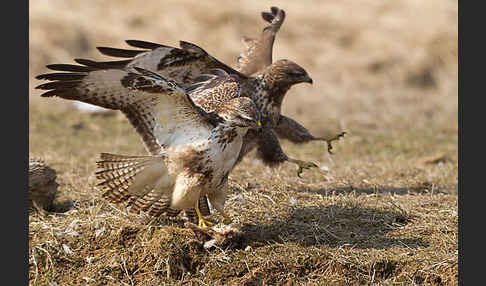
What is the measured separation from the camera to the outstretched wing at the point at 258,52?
6.88 meters

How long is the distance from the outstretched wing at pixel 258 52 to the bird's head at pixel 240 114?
2.32 metres

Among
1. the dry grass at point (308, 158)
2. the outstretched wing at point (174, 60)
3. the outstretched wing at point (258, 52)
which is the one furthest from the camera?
the outstretched wing at point (258, 52)

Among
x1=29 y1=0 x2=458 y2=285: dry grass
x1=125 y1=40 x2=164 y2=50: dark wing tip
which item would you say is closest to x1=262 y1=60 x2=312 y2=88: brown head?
x1=29 y1=0 x2=458 y2=285: dry grass

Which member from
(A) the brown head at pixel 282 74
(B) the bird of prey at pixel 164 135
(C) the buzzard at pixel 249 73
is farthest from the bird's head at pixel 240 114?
(A) the brown head at pixel 282 74

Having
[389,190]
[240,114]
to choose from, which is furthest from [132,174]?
[389,190]

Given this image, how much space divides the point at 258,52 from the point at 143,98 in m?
2.76

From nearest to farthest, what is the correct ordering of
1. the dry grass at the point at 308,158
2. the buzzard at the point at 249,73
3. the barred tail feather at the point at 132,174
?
the dry grass at the point at 308,158 < the barred tail feather at the point at 132,174 < the buzzard at the point at 249,73

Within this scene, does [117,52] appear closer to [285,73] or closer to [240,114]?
[240,114]

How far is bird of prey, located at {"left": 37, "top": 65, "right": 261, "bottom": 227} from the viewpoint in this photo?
14.5 ft

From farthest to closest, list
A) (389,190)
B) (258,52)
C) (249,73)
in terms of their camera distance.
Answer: (258,52), (249,73), (389,190)

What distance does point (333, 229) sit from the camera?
16.6 ft

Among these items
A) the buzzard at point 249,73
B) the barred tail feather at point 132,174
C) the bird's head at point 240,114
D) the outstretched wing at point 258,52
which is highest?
the outstretched wing at point 258,52

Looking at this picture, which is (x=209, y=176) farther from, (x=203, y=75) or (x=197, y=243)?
(x=203, y=75)

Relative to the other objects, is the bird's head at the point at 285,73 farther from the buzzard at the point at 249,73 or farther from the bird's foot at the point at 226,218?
the bird's foot at the point at 226,218
